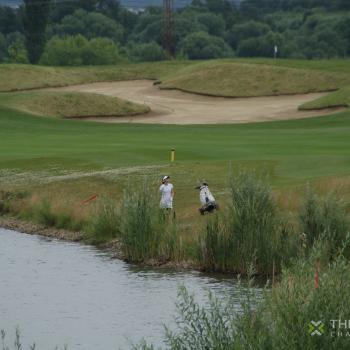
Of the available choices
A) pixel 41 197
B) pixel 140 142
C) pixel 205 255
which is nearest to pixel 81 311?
pixel 205 255

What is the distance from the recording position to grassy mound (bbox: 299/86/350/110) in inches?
3265

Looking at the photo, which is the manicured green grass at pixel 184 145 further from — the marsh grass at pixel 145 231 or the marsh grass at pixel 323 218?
the marsh grass at pixel 323 218

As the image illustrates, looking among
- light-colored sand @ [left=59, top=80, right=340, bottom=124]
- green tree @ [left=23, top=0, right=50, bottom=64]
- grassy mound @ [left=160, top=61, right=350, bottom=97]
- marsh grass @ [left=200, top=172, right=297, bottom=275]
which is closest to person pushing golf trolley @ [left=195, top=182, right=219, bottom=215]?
marsh grass @ [left=200, top=172, right=297, bottom=275]

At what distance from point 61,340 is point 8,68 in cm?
7159

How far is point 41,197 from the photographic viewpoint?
5072 centimetres

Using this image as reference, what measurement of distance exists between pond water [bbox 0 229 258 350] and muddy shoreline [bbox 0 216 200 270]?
391 millimetres

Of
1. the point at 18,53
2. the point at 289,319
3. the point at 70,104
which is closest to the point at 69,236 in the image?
the point at 289,319

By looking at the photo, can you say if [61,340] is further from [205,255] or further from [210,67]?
[210,67]

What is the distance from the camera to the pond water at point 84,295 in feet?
103

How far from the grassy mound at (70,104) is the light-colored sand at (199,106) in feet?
2.91

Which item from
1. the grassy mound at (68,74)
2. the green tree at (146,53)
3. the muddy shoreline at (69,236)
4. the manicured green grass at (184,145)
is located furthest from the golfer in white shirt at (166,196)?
the green tree at (146,53)

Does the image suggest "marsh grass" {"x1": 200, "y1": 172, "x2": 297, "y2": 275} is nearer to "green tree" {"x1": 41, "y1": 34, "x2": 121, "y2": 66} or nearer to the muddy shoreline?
the muddy shoreline

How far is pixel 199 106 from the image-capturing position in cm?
9219

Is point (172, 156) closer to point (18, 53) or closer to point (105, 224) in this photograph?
point (105, 224)
